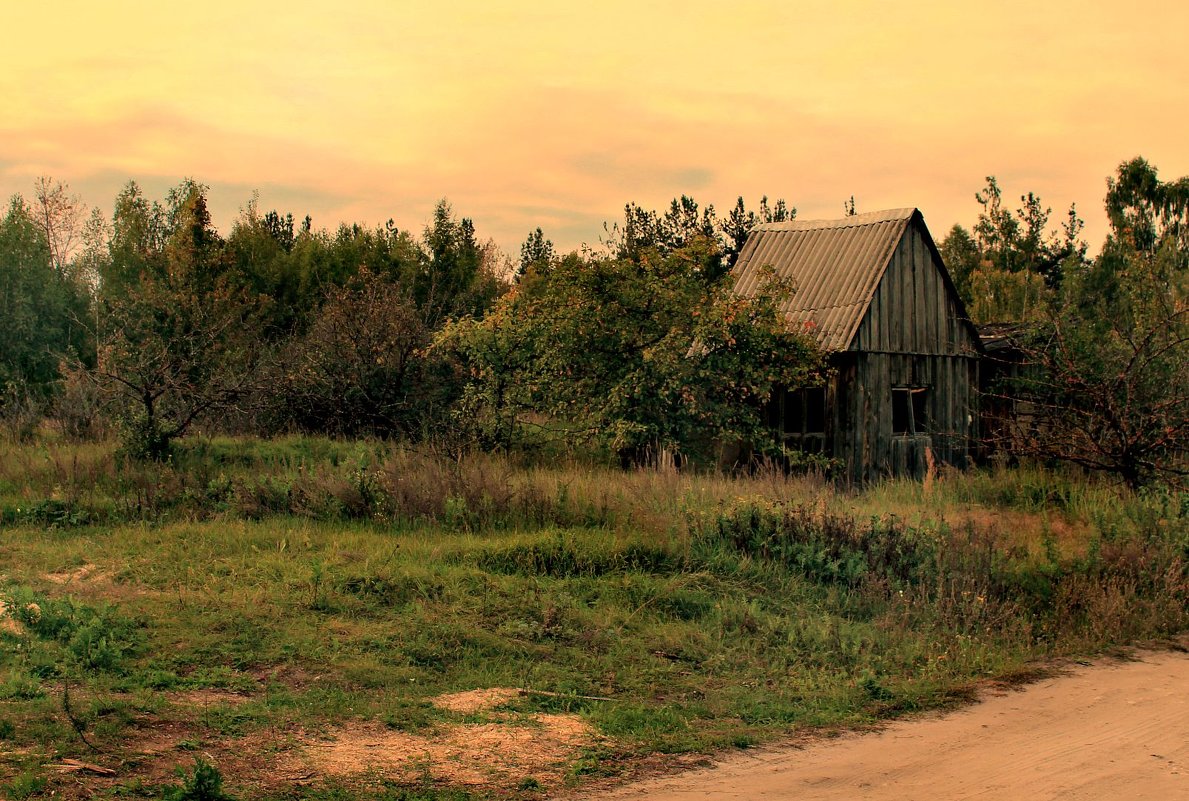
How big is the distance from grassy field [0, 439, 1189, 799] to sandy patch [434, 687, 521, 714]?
3 centimetres

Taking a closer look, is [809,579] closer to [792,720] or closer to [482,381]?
[792,720]

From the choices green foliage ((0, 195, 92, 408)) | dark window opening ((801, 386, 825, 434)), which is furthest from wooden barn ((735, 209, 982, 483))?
green foliage ((0, 195, 92, 408))

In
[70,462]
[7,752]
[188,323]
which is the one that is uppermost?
[188,323]

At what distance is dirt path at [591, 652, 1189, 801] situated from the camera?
573 cm

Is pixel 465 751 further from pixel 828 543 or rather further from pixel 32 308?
pixel 32 308

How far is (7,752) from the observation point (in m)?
5.64

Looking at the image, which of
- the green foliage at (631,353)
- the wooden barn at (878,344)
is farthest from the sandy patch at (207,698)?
the wooden barn at (878,344)

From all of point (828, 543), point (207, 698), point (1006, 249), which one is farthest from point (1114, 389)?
point (1006, 249)

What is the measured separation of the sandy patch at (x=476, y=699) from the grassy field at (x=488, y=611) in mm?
30

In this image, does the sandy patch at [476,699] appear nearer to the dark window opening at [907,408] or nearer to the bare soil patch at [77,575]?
the bare soil patch at [77,575]

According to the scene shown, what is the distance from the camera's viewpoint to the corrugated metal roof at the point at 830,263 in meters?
20.2

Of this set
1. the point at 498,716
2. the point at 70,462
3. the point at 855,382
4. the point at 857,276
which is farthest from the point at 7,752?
the point at 857,276

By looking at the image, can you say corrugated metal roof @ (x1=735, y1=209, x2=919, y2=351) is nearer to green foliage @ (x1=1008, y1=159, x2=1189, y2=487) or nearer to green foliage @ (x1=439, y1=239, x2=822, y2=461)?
green foliage @ (x1=439, y1=239, x2=822, y2=461)

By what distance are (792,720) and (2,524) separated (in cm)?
969
